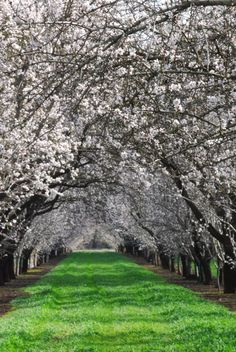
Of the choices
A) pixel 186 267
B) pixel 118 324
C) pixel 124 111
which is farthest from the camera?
pixel 186 267

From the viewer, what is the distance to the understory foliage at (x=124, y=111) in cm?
769

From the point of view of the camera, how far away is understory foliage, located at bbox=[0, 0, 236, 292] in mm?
7691

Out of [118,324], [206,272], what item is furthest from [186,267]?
[118,324]

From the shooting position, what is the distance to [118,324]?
1820 cm

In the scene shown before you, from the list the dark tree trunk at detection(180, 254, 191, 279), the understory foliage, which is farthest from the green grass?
the dark tree trunk at detection(180, 254, 191, 279)

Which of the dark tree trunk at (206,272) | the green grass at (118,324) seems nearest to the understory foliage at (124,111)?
the dark tree trunk at (206,272)

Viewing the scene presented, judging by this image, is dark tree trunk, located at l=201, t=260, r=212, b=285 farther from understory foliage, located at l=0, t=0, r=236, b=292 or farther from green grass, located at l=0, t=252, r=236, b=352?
green grass, located at l=0, t=252, r=236, b=352

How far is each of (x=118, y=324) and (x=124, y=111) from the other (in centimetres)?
599

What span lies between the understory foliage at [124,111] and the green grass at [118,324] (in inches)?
109

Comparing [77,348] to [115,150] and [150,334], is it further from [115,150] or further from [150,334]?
[115,150]

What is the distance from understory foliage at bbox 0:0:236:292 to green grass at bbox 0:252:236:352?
2.77m

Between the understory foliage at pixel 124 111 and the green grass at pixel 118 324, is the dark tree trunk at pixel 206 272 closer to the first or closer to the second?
the understory foliage at pixel 124 111

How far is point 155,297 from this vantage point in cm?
2575

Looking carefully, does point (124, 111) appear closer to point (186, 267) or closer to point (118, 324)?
point (118, 324)
